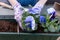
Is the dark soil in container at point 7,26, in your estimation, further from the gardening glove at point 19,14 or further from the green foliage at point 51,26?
the green foliage at point 51,26

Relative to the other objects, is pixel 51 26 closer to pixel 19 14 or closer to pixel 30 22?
pixel 30 22

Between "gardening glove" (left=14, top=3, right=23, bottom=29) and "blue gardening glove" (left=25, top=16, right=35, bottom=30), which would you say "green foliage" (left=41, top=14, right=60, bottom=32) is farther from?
"gardening glove" (left=14, top=3, right=23, bottom=29)

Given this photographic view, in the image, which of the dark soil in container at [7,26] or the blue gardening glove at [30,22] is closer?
the blue gardening glove at [30,22]

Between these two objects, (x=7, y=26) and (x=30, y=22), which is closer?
(x=30, y=22)

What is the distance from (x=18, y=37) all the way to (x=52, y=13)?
45 cm

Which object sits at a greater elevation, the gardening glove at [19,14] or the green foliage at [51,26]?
the gardening glove at [19,14]

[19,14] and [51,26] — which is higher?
[19,14]

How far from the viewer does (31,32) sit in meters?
2.37

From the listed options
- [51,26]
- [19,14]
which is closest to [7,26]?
[19,14]

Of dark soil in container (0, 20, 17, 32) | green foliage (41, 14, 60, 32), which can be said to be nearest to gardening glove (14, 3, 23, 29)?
dark soil in container (0, 20, 17, 32)

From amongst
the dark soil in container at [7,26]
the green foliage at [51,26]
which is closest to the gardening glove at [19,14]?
the dark soil in container at [7,26]

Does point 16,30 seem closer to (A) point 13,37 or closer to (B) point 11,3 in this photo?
(A) point 13,37

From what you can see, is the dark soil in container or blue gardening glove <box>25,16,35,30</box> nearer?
blue gardening glove <box>25,16,35,30</box>

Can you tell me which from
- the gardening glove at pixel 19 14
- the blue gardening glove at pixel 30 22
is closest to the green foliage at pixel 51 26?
the blue gardening glove at pixel 30 22
